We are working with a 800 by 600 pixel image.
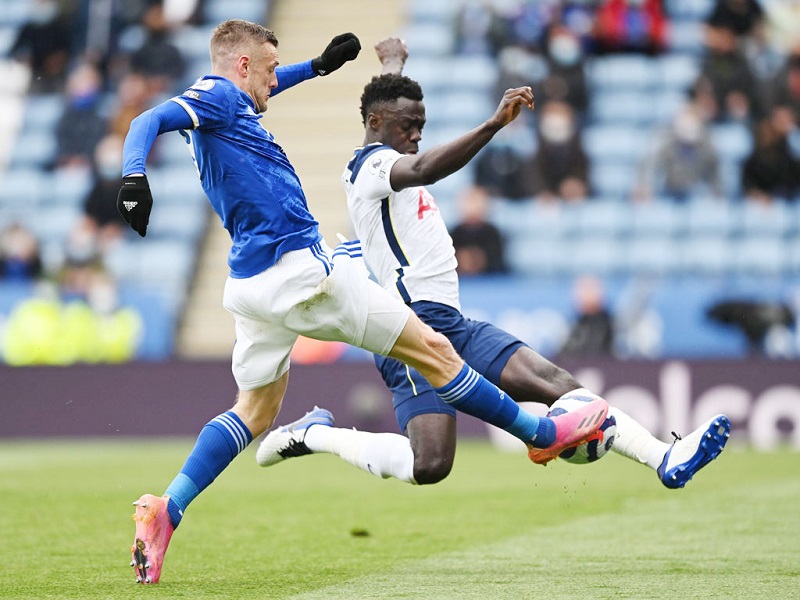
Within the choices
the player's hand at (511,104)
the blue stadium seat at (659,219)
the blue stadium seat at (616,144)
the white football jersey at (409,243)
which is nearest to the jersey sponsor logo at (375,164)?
the white football jersey at (409,243)

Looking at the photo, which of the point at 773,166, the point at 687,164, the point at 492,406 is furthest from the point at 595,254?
the point at 492,406

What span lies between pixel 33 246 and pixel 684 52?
8845mm

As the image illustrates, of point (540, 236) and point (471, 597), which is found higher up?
point (540, 236)

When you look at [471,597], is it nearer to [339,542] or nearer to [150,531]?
[150,531]

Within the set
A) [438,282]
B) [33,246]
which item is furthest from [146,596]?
[33,246]

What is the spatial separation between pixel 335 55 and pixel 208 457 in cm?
216

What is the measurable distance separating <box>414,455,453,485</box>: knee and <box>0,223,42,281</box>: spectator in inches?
449

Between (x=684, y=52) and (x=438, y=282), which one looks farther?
(x=684, y=52)

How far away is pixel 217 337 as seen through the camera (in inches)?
670

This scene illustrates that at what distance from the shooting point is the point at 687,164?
53.0 feet

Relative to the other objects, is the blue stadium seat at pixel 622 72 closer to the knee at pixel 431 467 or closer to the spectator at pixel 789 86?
the spectator at pixel 789 86

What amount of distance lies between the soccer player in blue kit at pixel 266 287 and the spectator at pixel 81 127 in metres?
13.3

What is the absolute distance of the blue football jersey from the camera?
571cm

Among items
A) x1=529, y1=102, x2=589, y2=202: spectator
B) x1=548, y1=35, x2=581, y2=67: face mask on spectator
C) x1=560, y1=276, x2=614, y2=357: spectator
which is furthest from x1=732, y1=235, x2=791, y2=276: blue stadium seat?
x1=548, y1=35, x2=581, y2=67: face mask on spectator
